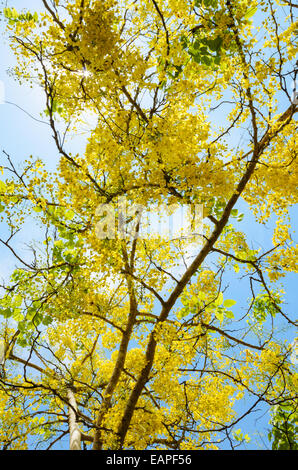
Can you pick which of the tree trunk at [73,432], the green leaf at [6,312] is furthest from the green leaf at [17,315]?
the tree trunk at [73,432]

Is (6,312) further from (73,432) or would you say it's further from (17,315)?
(73,432)

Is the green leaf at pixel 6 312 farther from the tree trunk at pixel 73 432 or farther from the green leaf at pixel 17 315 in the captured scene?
the tree trunk at pixel 73 432

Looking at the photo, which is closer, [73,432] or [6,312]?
[73,432]

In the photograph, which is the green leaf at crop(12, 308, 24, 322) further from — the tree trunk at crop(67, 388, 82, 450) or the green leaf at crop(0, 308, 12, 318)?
the tree trunk at crop(67, 388, 82, 450)

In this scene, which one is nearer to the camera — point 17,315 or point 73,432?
point 73,432

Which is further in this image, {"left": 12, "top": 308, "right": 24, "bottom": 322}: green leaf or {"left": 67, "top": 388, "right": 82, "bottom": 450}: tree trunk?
{"left": 12, "top": 308, "right": 24, "bottom": 322}: green leaf

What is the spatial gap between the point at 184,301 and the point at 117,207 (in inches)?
59.0

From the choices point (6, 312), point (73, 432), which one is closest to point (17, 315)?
point (6, 312)

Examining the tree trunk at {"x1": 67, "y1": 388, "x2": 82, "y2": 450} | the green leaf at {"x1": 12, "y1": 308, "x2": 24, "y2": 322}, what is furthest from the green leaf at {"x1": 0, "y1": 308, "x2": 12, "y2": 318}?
the tree trunk at {"x1": 67, "y1": 388, "x2": 82, "y2": 450}

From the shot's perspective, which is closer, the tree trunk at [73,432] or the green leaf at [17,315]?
the tree trunk at [73,432]

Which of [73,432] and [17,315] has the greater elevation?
[17,315]

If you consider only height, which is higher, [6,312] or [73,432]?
[6,312]

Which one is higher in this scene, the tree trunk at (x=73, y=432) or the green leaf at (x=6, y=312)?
the green leaf at (x=6, y=312)
